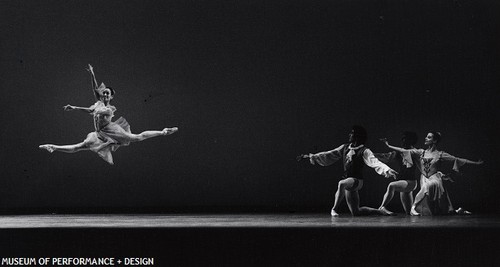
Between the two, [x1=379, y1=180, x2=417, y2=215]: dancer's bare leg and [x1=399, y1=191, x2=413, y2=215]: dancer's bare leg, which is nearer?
[x1=379, y1=180, x2=417, y2=215]: dancer's bare leg

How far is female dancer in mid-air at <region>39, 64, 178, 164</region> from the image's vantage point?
618 cm

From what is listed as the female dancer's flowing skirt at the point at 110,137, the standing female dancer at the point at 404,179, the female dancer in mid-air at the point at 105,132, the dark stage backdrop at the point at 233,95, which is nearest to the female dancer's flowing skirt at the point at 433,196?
the standing female dancer at the point at 404,179

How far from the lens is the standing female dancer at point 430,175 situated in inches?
228

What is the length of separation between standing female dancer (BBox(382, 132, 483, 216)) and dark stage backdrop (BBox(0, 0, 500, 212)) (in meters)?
0.63

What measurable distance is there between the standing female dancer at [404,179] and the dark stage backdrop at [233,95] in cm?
63

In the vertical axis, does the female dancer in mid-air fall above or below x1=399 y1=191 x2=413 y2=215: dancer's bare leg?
above
